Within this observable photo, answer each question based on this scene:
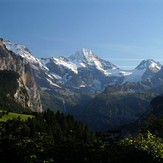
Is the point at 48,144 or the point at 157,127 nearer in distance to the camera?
the point at 48,144

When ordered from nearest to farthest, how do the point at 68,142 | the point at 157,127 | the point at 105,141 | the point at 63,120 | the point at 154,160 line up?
the point at 154,160 < the point at 68,142 < the point at 105,141 < the point at 157,127 < the point at 63,120

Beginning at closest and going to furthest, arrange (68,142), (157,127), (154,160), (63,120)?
(154,160)
(68,142)
(157,127)
(63,120)

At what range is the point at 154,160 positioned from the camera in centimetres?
4897

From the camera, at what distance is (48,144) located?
58781 millimetres

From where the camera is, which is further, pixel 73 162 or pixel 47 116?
pixel 47 116

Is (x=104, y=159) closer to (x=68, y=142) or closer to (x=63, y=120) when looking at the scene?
(x=68, y=142)

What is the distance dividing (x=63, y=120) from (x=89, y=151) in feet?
414

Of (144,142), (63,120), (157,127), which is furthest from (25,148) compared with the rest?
(63,120)

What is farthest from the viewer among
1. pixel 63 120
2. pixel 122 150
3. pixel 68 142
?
pixel 63 120

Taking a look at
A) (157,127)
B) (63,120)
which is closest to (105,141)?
(157,127)

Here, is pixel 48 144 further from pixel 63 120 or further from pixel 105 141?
pixel 63 120

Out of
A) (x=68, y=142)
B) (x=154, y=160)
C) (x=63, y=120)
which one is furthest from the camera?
(x=63, y=120)

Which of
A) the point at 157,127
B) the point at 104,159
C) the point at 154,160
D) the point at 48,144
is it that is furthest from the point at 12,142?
the point at 157,127

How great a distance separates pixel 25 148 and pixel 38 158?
3742 millimetres
